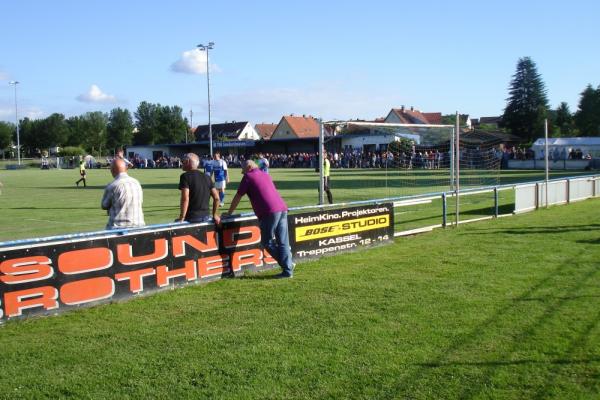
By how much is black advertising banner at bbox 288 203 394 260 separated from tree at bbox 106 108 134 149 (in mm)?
126806

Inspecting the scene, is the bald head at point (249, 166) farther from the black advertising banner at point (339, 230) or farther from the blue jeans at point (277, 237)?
the black advertising banner at point (339, 230)

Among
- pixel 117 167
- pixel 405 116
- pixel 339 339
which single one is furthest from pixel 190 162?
pixel 405 116

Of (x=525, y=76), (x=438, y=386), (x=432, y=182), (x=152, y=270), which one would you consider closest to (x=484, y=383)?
(x=438, y=386)

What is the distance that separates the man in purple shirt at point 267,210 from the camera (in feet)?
26.7

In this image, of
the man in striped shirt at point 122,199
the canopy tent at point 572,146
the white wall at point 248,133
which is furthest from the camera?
the white wall at point 248,133

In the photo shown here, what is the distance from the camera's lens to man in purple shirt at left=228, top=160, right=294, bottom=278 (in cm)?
815

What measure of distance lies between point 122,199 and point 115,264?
0.81 metres

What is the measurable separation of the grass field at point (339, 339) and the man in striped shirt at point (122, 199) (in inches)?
40.9

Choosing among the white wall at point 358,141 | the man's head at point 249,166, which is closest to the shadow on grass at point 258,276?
the man's head at point 249,166

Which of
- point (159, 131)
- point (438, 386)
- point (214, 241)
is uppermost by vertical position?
point (159, 131)

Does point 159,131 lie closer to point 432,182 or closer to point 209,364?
point 432,182

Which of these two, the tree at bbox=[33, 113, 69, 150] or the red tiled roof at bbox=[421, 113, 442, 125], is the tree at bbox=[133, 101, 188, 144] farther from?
the red tiled roof at bbox=[421, 113, 442, 125]

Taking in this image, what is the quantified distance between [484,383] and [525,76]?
85.2m

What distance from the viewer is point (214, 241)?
328 inches
